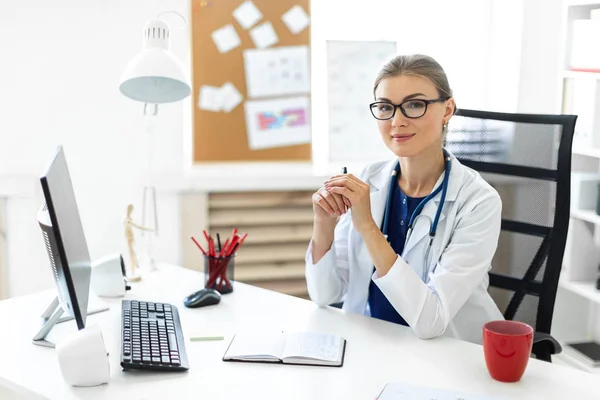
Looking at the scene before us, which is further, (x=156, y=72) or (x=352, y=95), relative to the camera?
(x=352, y=95)

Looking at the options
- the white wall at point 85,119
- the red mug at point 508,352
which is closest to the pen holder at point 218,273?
the red mug at point 508,352

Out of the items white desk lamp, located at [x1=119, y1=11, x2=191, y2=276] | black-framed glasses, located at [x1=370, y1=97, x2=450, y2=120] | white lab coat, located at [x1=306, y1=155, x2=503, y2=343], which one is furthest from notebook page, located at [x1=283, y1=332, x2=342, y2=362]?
white desk lamp, located at [x1=119, y1=11, x2=191, y2=276]

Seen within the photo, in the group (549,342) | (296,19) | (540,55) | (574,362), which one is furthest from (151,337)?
(540,55)

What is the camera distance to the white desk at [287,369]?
128cm

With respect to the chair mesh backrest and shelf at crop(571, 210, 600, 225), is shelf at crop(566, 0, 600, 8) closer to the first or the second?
shelf at crop(571, 210, 600, 225)

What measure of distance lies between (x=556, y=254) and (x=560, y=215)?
0.10 meters

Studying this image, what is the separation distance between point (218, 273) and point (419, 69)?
2.46 ft

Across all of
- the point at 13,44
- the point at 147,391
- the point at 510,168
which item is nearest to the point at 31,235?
the point at 13,44

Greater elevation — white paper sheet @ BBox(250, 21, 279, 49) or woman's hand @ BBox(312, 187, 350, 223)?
white paper sheet @ BBox(250, 21, 279, 49)

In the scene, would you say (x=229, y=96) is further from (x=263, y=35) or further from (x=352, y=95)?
(x=352, y=95)

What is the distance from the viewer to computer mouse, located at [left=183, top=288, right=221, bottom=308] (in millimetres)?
1738

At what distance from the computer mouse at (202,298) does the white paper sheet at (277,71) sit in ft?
4.37

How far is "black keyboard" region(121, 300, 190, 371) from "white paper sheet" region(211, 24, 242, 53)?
1454mm

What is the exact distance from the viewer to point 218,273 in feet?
6.07
